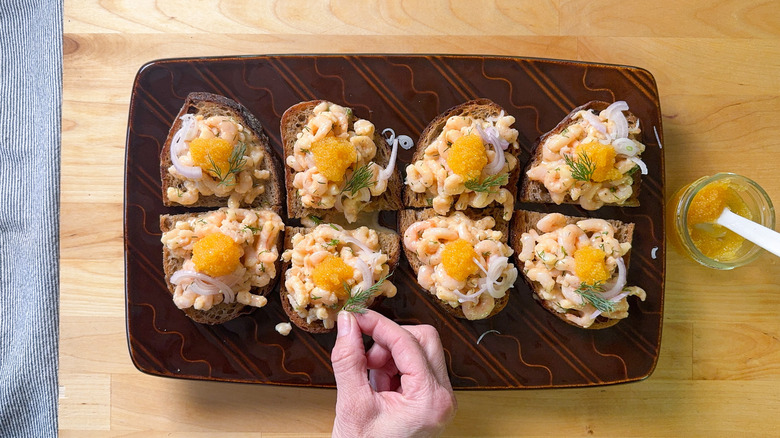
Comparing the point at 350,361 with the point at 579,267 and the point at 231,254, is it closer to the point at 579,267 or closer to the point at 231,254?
the point at 231,254

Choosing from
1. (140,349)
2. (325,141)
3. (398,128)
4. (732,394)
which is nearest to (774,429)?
(732,394)

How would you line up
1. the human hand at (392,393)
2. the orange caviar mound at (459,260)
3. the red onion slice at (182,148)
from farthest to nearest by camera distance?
the red onion slice at (182,148), the orange caviar mound at (459,260), the human hand at (392,393)

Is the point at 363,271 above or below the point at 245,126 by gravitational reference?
below

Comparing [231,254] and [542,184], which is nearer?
[231,254]

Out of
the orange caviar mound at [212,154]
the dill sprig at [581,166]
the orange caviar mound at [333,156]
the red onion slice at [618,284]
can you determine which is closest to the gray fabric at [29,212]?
the orange caviar mound at [212,154]

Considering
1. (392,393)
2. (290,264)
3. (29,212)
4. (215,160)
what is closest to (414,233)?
(290,264)

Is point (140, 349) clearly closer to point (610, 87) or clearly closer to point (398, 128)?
point (398, 128)

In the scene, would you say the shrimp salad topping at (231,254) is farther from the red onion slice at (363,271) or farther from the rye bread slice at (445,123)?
the rye bread slice at (445,123)
